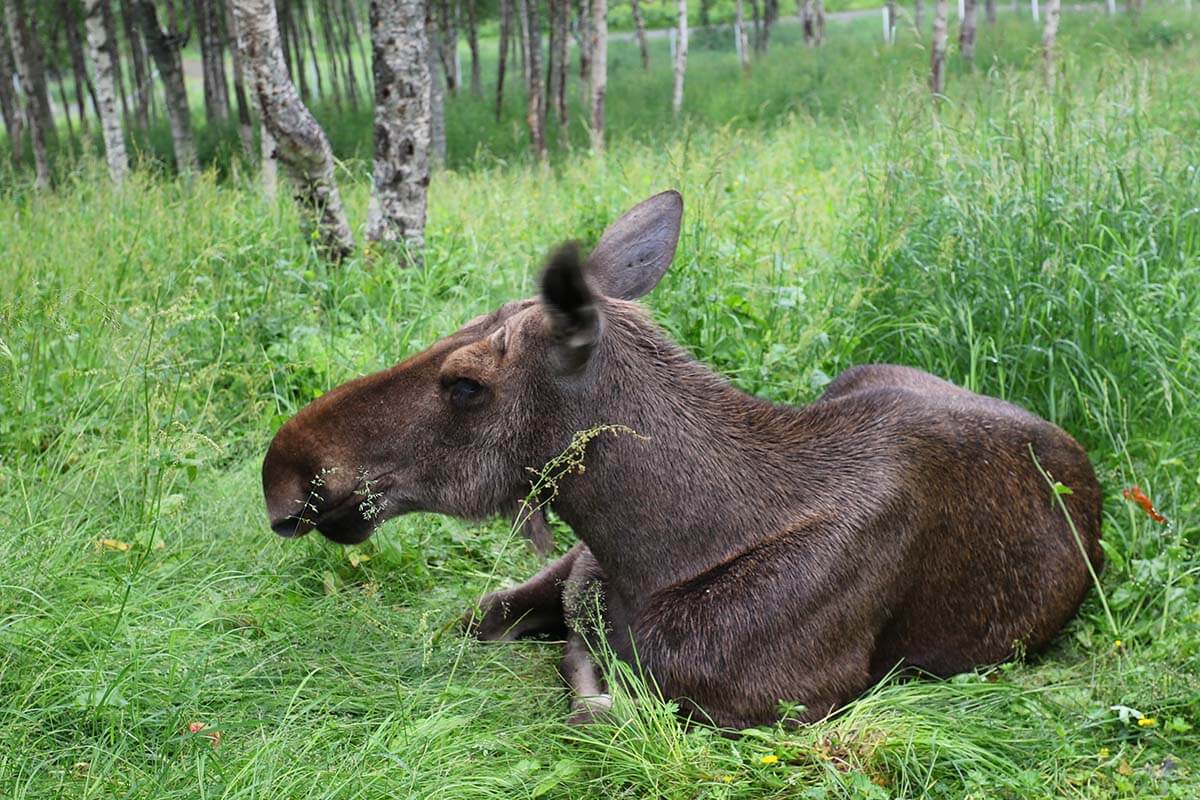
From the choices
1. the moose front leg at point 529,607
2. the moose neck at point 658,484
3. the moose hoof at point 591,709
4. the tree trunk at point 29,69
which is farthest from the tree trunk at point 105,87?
the moose hoof at point 591,709

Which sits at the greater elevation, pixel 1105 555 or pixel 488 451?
pixel 488 451

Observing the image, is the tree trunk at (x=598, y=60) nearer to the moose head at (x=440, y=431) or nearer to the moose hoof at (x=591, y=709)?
the moose head at (x=440, y=431)

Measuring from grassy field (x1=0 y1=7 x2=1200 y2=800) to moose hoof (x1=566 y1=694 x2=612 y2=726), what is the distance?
3.5 inches

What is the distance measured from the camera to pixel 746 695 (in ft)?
12.2

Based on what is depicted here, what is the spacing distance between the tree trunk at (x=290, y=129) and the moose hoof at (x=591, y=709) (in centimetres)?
438

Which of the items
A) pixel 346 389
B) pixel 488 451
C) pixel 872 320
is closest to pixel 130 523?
pixel 346 389

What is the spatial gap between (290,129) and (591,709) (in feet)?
16.5

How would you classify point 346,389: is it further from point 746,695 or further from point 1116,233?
point 1116,233

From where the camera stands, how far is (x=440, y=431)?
151 inches

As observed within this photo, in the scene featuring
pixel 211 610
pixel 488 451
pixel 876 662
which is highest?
pixel 488 451

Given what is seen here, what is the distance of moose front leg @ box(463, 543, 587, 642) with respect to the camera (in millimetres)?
4582

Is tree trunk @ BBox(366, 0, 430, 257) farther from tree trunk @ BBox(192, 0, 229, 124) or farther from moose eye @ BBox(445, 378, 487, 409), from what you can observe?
tree trunk @ BBox(192, 0, 229, 124)

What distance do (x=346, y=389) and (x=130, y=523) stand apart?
50.4 inches

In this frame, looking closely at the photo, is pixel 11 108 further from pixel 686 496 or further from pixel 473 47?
pixel 686 496
